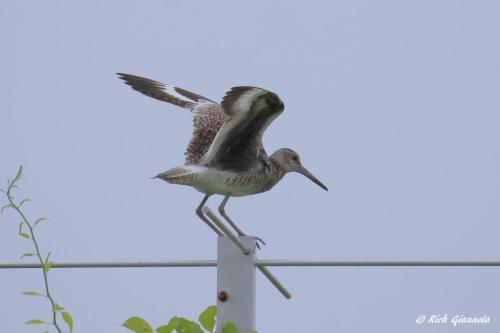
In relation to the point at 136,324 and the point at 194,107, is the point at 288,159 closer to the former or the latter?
the point at 194,107

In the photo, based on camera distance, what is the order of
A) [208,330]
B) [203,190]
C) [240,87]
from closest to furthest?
[208,330] < [240,87] < [203,190]

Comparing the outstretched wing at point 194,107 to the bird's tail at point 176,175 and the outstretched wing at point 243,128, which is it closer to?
the outstretched wing at point 243,128

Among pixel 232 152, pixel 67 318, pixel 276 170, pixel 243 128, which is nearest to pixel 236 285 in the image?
pixel 67 318

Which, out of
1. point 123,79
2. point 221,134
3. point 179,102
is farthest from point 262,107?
point 123,79

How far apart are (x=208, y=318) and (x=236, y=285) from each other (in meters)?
0.86

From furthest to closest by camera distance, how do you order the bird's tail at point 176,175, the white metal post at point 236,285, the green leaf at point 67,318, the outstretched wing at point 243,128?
the bird's tail at point 176,175 → the outstretched wing at point 243,128 → the white metal post at point 236,285 → the green leaf at point 67,318

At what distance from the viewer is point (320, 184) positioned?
8.16m

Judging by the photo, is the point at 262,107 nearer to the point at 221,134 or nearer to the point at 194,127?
the point at 221,134

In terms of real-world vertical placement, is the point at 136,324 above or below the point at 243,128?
below

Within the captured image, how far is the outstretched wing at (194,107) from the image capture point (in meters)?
6.82

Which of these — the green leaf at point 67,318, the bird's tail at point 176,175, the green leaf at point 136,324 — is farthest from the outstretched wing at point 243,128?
the green leaf at point 67,318

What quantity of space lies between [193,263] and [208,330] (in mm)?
1224

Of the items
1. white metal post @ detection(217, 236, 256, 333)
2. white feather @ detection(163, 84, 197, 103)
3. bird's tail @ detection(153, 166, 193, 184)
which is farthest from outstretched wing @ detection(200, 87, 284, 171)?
white metal post @ detection(217, 236, 256, 333)

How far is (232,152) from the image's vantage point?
6.71 metres
